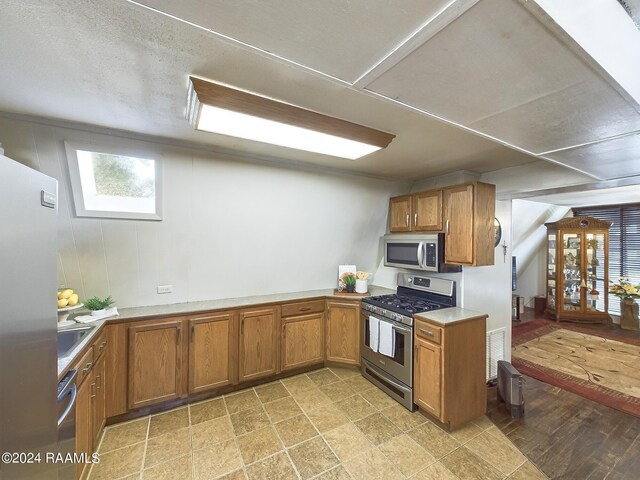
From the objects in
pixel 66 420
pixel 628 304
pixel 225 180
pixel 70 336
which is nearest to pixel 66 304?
pixel 70 336

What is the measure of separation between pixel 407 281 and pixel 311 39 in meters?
2.89

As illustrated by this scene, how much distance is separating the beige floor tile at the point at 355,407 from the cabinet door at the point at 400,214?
198 centimetres

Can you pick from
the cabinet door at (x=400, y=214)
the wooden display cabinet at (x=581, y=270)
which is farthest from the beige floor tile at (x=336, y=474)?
the wooden display cabinet at (x=581, y=270)

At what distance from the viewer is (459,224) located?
267 centimetres

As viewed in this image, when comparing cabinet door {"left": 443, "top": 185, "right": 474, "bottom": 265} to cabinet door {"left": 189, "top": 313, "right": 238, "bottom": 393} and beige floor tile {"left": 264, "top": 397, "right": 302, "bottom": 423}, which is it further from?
cabinet door {"left": 189, "top": 313, "right": 238, "bottom": 393}

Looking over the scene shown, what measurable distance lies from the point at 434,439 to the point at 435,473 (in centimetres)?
35

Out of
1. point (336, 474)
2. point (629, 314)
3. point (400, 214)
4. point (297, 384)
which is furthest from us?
point (629, 314)

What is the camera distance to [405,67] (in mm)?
1011

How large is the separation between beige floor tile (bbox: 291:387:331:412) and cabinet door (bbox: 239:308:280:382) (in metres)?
0.39

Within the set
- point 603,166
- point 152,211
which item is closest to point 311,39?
point 152,211

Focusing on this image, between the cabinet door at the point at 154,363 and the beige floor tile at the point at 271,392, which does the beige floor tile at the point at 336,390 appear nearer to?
the beige floor tile at the point at 271,392

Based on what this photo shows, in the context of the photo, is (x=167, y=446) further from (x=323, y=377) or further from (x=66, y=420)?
(x=323, y=377)

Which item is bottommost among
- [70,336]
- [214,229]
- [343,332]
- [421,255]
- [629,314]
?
[629,314]

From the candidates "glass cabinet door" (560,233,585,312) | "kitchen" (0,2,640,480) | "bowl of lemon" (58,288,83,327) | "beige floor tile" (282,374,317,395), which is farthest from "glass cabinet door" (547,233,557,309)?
"bowl of lemon" (58,288,83,327)
